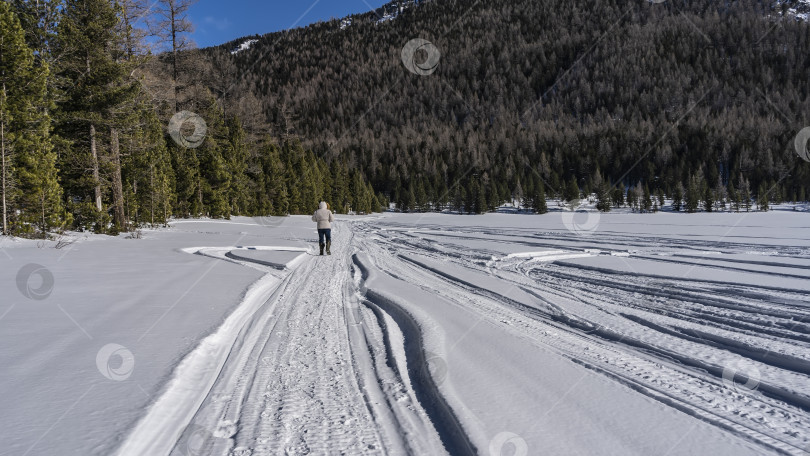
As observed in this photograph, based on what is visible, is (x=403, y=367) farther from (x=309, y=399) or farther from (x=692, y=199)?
(x=692, y=199)

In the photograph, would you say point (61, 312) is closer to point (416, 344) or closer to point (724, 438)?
point (416, 344)

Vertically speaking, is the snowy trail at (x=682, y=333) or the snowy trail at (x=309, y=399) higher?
the snowy trail at (x=309, y=399)

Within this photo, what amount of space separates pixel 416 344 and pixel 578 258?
7.80 meters

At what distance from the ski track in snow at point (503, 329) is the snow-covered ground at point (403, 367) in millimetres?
15

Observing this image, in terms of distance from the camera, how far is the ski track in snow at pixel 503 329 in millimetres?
2248

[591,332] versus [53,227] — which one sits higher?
[53,227]

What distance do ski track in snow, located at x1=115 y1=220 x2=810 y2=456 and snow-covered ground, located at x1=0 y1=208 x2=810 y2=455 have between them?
0.01 m

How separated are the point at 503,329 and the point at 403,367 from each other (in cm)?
144

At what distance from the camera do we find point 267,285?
23.0 feet

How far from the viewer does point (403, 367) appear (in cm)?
320

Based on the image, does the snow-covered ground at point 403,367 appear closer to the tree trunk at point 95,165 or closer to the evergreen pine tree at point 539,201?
the tree trunk at point 95,165

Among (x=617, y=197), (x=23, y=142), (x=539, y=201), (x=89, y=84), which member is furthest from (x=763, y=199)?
(x=23, y=142)

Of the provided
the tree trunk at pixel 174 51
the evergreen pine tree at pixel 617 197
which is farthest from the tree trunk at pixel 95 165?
the evergreen pine tree at pixel 617 197

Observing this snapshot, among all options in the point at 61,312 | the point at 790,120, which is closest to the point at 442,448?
the point at 61,312
